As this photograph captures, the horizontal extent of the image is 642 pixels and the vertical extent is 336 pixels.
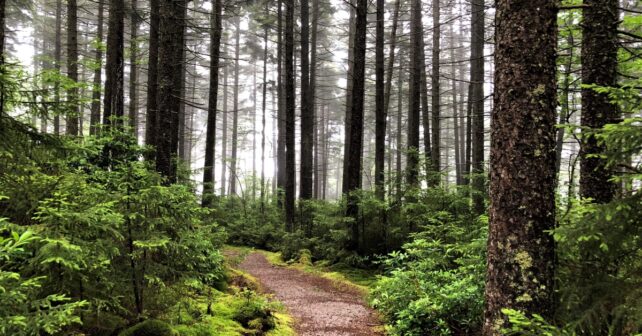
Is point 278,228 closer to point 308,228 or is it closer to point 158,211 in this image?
point 308,228

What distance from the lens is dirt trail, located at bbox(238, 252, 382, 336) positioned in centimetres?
634

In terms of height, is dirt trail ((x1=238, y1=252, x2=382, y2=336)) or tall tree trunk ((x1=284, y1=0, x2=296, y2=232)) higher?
tall tree trunk ((x1=284, y1=0, x2=296, y2=232))

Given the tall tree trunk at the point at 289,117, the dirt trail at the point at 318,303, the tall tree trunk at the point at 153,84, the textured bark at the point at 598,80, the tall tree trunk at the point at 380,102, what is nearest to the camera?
the textured bark at the point at 598,80

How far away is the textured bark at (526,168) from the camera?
3273mm

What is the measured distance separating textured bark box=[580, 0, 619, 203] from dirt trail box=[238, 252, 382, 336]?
3793mm

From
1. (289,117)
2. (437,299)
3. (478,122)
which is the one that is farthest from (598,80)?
(289,117)

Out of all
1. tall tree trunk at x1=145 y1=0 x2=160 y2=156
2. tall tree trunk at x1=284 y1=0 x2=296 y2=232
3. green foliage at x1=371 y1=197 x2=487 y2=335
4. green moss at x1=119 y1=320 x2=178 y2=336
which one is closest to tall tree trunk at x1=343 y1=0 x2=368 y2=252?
tall tree trunk at x1=284 y1=0 x2=296 y2=232

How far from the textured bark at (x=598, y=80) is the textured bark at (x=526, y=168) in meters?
1.97

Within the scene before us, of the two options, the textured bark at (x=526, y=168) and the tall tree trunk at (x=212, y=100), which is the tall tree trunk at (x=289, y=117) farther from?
the textured bark at (x=526, y=168)

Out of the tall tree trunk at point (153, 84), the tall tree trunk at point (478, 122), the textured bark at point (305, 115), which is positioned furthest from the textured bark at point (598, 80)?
the textured bark at point (305, 115)

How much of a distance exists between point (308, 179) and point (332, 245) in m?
5.83

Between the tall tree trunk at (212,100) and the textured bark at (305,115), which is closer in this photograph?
the tall tree trunk at (212,100)

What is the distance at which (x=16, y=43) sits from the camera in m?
30.6

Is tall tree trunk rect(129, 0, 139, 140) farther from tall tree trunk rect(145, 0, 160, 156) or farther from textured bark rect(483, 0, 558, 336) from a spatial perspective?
textured bark rect(483, 0, 558, 336)
